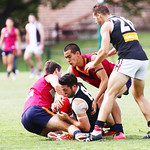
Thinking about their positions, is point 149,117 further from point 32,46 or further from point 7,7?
point 7,7

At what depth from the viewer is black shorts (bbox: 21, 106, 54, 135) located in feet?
20.6

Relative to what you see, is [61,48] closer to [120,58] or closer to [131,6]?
[131,6]

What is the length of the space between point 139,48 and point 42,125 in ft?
5.96

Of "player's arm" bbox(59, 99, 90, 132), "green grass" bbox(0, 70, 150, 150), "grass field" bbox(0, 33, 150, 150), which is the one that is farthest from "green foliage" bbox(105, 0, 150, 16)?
"player's arm" bbox(59, 99, 90, 132)

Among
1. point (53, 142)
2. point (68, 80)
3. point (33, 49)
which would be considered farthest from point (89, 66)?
point (33, 49)

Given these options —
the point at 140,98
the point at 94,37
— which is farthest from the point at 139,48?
the point at 94,37

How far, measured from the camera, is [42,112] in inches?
248

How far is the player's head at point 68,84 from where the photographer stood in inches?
238

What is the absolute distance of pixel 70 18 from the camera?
3644 cm

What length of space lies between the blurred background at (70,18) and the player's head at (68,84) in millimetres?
20831

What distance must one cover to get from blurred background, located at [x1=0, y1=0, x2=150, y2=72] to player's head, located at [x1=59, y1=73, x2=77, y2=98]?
20.8m

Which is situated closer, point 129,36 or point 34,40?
point 129,36

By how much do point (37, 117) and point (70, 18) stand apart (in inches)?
1207

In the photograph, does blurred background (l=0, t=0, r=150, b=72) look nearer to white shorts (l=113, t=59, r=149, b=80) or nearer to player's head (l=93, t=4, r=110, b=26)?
player's head (l=93, t=4, r=110, b=26)
